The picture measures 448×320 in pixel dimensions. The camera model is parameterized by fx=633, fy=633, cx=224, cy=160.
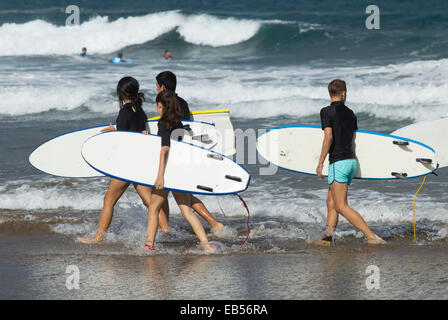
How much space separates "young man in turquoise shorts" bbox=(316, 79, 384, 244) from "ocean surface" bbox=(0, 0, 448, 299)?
0.41 metres

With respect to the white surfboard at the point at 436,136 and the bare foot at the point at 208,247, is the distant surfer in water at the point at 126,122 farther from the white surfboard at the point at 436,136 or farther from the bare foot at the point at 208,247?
the white surfboard at the point at 436,136

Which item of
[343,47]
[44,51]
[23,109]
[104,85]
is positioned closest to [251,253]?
[23,109]

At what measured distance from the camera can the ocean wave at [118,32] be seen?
28.0m

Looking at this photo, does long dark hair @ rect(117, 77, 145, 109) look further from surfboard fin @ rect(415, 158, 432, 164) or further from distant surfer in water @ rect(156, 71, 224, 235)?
surfboard fin @ rect(415, 158, 432, 164)

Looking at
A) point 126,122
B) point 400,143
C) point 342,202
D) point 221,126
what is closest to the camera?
point 342,202

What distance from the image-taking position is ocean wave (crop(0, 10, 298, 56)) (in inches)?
1102

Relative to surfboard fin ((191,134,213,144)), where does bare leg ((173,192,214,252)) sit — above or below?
below

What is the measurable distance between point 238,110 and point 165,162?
28.9ft

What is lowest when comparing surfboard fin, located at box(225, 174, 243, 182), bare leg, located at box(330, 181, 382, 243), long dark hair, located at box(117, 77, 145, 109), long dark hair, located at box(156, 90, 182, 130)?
bare leg, located at box(330, 181, 382, 243)

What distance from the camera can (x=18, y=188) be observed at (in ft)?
24.6

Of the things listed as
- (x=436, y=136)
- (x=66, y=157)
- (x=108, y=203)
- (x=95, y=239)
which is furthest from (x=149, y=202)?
(x=436, y=136)

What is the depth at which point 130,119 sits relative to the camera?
5.27 metres

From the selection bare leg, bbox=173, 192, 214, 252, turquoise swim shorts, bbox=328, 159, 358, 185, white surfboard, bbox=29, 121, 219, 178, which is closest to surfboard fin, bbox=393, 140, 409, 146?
turquoise swim shorts, bbox=328, 159, 358, 185

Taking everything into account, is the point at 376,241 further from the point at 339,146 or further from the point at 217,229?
the point at 217,229
